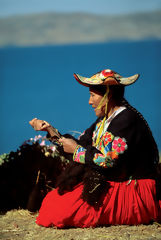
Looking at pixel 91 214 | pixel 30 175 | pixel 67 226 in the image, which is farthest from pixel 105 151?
pixel 30 175

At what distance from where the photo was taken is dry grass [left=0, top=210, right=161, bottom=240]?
3230 mm

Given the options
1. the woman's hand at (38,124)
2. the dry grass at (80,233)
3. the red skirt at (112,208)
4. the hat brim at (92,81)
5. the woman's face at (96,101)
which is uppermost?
the hat brim at (92,81)

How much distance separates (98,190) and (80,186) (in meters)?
0.23

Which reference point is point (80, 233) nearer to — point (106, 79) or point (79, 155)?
point (79, 155)

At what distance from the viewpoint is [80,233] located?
11.1ft

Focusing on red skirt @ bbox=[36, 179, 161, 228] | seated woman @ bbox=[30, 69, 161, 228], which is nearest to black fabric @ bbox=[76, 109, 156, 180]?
seated woman @ bbox=[30, 69, 161, 228]

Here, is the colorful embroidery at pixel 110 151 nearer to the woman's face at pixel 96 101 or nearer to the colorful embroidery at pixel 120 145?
the colorful embroidery at pixel 120 145

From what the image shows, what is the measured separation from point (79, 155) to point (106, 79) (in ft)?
2.76

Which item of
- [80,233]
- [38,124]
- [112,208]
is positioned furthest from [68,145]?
[80,233]

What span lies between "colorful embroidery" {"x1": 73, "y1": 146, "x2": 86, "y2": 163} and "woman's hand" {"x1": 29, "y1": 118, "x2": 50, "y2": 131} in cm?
50

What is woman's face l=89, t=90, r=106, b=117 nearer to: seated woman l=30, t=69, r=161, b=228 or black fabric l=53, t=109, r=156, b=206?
seated woman l=30, t=69, r=161, b=228

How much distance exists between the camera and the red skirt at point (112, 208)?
353 cm

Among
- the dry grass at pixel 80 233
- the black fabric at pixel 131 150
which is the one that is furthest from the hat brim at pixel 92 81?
the dry grass at pixel 80 233

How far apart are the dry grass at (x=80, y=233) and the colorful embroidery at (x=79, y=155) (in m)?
0.70
